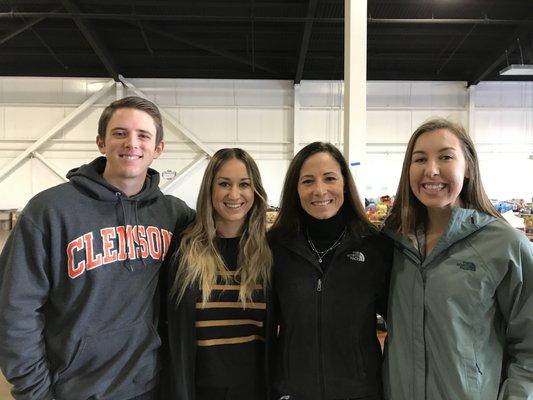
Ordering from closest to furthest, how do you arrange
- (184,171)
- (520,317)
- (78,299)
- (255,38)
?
(520,317) → (78,299) → (255,38) → (184,171)

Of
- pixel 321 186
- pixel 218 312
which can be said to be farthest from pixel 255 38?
pixel 218 312

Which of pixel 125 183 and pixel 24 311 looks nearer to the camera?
pixel 24 311

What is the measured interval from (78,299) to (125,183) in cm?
45

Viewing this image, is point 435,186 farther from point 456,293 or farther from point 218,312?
point 218,312

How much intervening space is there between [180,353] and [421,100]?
9282mm

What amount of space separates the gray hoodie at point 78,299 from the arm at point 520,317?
1226 millimetres

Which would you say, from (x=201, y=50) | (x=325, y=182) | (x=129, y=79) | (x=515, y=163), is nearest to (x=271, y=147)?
(x=201, y=50)

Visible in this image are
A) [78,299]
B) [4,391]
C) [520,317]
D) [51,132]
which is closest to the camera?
[520,317]

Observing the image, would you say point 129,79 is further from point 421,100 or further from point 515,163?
point 515,163

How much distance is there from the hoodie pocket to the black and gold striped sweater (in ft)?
0.66

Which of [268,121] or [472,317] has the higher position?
[268,121]

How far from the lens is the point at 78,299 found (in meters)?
1.28

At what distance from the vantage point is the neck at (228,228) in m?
1.60

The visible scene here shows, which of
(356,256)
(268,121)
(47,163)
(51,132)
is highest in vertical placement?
(268,121)
